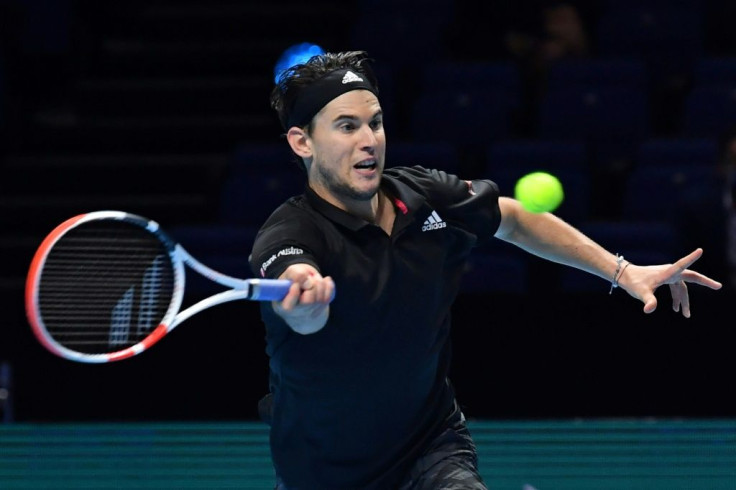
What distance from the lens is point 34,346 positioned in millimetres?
7039

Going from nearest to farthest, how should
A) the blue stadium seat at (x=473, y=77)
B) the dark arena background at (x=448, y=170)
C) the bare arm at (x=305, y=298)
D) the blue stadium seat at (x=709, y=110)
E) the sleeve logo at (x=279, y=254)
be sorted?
the bare arm at (x=305, y=298), the sleeve logo at (x=279, y=254), the dark arena background at (x=448, y=170), the blue stadium seat at (x=709, y=110), the blue stadium seat at (x=473, y=77)

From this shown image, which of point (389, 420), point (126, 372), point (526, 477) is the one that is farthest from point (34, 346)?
point (389, 420)

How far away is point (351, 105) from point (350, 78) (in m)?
0.10

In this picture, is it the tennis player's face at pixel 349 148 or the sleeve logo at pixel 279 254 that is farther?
the tennis player's face at pixel 349 148

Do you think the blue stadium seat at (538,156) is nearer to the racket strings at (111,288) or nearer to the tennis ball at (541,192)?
the tennis ball at (541,192)

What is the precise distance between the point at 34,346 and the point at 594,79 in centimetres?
443

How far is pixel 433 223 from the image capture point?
12.7 feet

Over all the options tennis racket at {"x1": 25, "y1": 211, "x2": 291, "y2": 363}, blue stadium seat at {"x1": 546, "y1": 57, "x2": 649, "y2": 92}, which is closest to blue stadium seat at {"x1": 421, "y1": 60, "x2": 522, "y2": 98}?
blue stadium seat at {"x1": 546, "y1": 57, "x2": 649, "y2": 92}

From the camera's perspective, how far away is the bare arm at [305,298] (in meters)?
3.18

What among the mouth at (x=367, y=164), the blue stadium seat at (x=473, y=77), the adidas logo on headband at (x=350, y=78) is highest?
the blue stadium seat at (x=473, y=77)

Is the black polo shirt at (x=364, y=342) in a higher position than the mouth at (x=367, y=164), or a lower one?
lower

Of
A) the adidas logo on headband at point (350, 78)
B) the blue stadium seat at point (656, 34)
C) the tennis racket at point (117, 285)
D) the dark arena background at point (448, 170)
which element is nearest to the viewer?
the tennis racket at point (117, 285)

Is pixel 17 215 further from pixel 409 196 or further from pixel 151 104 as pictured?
pixel 409 196

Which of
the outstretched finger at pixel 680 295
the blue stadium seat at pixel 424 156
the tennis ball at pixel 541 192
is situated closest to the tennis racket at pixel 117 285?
the tennis ball at pixel 541 192
